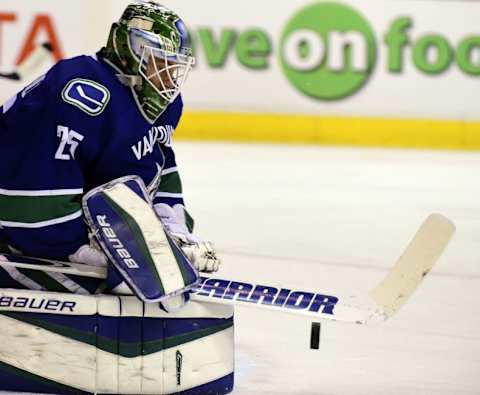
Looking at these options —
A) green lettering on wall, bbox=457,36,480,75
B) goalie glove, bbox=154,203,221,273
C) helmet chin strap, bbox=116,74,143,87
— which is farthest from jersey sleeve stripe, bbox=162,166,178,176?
green lettering on wall, bbox=457,36,480,75

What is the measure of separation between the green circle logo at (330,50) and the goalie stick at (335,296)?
538 cm

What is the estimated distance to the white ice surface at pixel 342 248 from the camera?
2.48 meters

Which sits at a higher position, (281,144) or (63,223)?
(63,223)

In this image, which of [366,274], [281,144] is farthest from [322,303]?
[281,144]

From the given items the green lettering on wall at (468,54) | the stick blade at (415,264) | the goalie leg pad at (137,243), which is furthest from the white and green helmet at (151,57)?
the green lettering on wall at (468,54)

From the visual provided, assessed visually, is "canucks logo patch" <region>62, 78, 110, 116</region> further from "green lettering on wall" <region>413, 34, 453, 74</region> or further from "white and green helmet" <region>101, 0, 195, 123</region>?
"green lettering on wall" <region>413, 34, 453, 74</region>

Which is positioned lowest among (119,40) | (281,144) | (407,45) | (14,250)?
(281,144)

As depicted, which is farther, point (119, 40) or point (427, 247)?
point (119, 40)

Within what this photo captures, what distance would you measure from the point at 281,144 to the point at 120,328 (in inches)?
217

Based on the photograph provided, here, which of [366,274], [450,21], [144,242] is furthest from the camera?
[450,21]

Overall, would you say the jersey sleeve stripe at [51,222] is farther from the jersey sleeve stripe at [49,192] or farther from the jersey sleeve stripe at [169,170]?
the jersey sleeve stripe at [169,170]

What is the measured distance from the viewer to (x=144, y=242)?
2191 millimetres

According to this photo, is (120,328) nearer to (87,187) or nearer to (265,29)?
(87,187)

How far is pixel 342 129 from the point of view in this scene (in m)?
7.68
